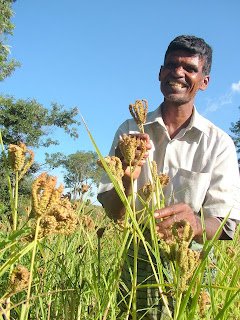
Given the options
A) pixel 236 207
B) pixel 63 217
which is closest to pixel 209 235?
pixel 236 207

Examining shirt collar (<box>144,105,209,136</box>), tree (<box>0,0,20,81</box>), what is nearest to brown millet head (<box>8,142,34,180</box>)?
shirt collar (<box>144,105,209,136</box>)

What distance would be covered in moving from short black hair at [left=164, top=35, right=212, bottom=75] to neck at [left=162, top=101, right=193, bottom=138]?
25cm

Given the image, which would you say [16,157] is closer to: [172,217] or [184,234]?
[184,234]

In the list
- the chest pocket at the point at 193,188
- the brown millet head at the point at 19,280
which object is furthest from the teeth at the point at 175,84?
the brown millet head at the point at 19,280

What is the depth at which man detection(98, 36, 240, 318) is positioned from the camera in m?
1.74

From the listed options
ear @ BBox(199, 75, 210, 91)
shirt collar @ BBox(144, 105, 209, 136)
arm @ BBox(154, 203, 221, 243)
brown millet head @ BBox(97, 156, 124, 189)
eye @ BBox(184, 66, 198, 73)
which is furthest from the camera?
ear @ BBox(199, 75, 210, 91)

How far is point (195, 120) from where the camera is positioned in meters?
2.05

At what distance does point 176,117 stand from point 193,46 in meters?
0.34

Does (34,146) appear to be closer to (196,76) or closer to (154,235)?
(196,76)

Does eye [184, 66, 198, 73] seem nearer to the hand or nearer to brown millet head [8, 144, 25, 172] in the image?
the hand

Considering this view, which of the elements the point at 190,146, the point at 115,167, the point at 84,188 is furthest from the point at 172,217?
the point at 190,146

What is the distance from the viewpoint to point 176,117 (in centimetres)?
213

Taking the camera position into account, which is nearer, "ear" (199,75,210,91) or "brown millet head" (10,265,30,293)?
"brown millet head" (10,265,30,293)

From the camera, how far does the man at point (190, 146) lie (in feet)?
5.69
